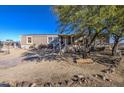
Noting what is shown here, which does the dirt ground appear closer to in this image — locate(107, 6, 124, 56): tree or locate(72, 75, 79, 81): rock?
locate(72, 75, 79, 81): rock

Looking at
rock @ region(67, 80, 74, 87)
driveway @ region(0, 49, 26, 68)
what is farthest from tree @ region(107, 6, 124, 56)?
driveway @ region(0, 49, 26, 68)

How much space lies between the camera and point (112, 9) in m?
5.02

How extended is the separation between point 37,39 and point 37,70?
0.50 m

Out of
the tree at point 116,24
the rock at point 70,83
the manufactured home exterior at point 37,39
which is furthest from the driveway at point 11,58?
the tree at point 116,24

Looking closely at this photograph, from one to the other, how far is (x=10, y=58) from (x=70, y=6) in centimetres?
128

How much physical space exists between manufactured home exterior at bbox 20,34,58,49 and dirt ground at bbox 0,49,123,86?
179 millimetres

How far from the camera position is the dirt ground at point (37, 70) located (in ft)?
16.9

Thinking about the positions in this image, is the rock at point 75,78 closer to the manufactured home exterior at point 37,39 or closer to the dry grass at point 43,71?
the dry grass at point 43,71

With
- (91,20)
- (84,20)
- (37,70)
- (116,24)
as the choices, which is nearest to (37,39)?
(37,70)

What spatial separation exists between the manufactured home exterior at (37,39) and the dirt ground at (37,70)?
18 cm

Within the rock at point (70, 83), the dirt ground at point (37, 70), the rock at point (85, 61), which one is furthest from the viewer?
the rock at point (85, 61)

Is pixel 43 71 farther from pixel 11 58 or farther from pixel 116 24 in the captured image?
pixel 116 24

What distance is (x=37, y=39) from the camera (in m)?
5.21
